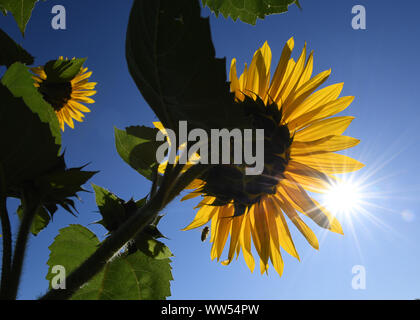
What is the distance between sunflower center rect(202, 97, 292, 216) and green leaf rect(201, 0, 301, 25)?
0.29m

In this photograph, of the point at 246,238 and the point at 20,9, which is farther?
the point at 246,238

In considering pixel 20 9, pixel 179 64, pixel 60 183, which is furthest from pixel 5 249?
pixel 20 9

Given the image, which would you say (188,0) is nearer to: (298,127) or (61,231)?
(61,231)

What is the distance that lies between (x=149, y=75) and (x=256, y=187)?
63 centimetres

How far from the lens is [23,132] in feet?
2.19

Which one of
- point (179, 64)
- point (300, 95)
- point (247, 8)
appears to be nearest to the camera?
point (179, 64)

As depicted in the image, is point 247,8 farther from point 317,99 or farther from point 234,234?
point 234,234

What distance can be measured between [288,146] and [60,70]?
39.4 inches

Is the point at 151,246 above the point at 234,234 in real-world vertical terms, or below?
below

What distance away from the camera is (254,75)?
56.6 inches

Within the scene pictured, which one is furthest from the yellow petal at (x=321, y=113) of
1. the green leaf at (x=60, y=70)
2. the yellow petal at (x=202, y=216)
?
the green leaf at (x=60, y=70)
